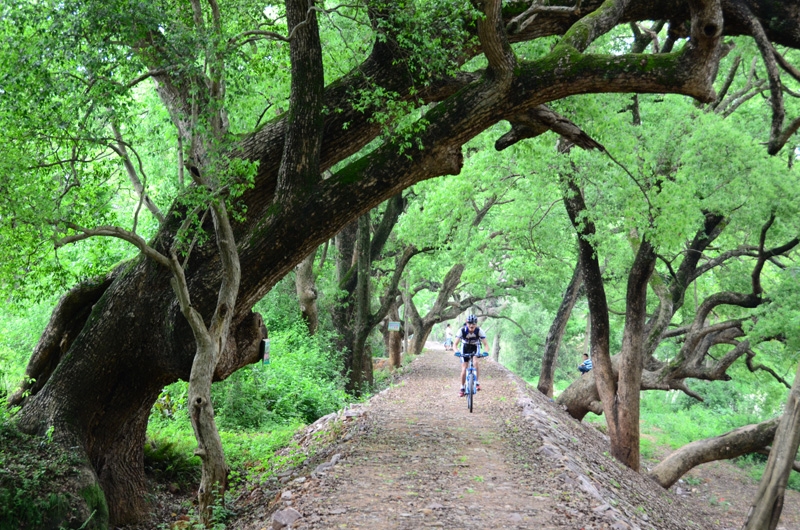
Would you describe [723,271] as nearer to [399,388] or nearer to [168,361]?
[399,388]

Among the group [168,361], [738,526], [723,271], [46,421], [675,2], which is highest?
[675,2]

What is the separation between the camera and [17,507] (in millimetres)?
5918

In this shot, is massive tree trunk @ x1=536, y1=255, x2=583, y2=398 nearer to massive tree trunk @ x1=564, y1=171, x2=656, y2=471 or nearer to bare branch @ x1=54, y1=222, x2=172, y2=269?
massive tree trunk @ x1=564, y1=171, x2=656, y2=471

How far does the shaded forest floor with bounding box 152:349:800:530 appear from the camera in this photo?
19.2ft

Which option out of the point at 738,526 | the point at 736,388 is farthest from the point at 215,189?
the point at 736,388

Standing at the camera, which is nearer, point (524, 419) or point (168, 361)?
point (168, 361)

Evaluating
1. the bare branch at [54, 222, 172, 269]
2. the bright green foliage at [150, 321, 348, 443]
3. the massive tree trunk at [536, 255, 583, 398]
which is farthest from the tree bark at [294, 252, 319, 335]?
the bare branch at [54, 222, 172, 269]

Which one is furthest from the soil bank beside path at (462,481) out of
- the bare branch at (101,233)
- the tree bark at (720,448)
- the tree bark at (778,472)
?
the bare branch at (101,233)

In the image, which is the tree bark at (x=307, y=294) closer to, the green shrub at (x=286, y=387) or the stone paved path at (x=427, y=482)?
the green shrub at (x=286, y=387)

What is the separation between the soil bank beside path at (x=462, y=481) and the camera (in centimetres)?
580

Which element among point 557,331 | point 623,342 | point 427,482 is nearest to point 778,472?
point 427,482

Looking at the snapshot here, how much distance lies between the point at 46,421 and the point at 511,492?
499 cm

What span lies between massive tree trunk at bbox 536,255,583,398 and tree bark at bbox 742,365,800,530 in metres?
11.9

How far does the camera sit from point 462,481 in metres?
7.21
